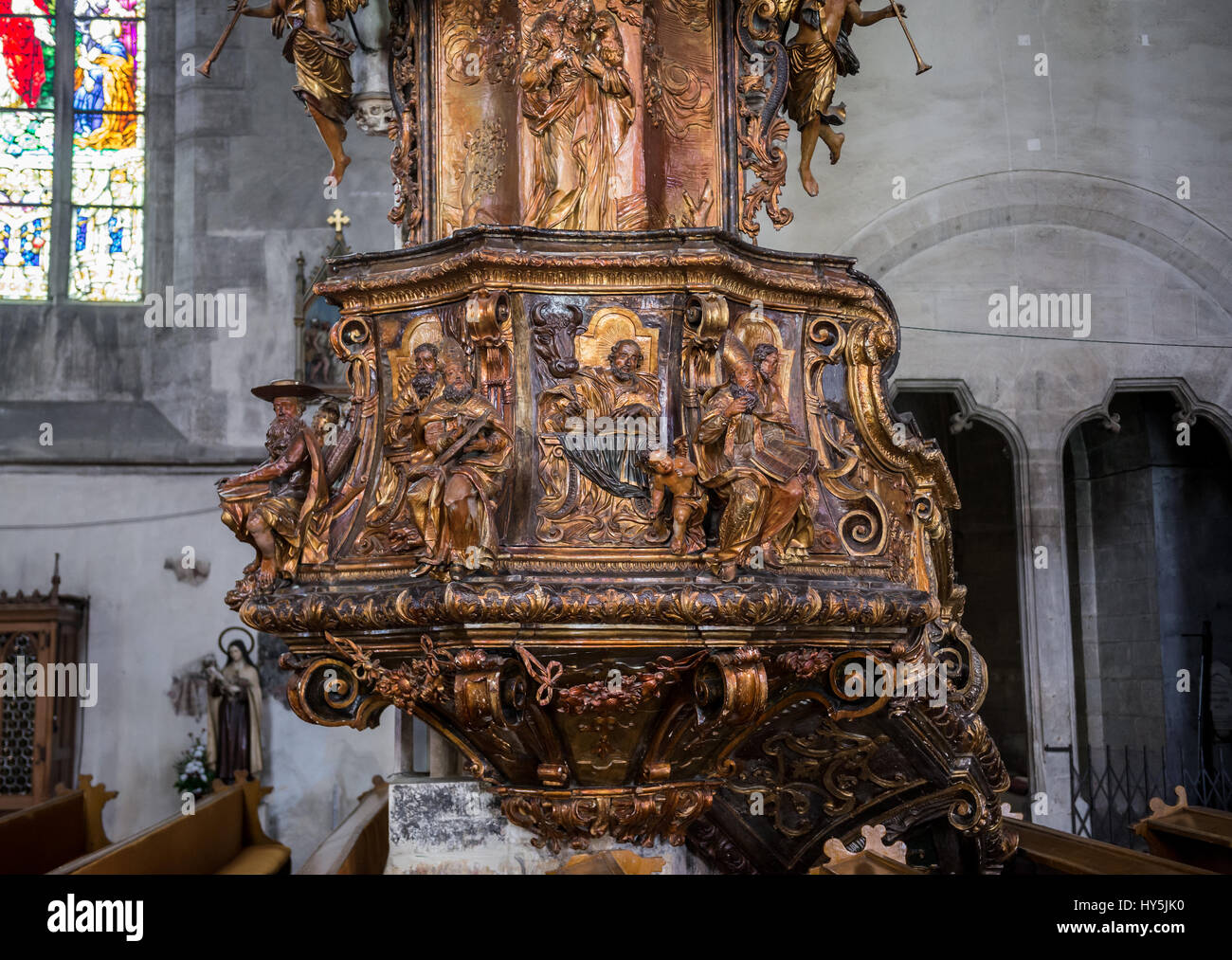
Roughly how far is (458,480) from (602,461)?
539mm

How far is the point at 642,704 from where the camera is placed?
15.6 ft

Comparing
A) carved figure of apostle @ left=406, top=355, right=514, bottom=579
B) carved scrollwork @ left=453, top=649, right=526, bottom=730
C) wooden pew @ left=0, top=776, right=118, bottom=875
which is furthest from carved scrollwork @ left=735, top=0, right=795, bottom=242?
wooden pew @ left=0, top=776, right=118, bottom=875

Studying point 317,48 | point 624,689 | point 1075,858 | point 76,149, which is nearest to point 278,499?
point 624,689

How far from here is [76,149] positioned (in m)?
14.4

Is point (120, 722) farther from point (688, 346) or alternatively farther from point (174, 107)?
point (688, 346)

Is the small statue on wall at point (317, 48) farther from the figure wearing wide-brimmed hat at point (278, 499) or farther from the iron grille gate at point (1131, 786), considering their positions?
the iron grille gate at point (1131, 786)

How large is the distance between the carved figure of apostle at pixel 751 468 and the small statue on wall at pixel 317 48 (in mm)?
2144

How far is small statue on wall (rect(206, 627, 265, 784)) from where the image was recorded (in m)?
12.8

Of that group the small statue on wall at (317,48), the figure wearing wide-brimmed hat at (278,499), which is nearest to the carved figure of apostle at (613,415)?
the figure wearing wide-brimmed hat at (278,499)

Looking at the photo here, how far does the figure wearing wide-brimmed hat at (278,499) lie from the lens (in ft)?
15.9

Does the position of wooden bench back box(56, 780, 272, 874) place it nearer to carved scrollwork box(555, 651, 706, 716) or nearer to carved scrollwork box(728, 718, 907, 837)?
carved scrollwork box(555, 651, 706, 716)

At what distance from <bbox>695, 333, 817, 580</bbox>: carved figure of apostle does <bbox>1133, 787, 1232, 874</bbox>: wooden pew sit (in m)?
3.62

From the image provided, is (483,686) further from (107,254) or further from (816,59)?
(107,254)
